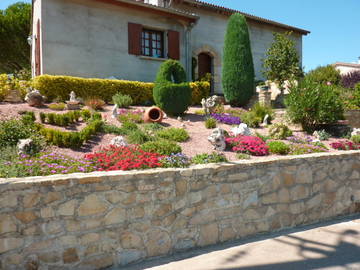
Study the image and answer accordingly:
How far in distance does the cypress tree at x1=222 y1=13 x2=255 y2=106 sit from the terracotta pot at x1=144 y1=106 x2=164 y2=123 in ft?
18.3

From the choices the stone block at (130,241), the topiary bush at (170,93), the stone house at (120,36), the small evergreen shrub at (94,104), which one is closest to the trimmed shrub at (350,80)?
the stone house at (120,36)

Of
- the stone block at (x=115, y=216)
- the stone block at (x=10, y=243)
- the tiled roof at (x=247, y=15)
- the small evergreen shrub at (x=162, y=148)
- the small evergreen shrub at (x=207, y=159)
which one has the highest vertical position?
the tiled roof at (x=247, y=15)

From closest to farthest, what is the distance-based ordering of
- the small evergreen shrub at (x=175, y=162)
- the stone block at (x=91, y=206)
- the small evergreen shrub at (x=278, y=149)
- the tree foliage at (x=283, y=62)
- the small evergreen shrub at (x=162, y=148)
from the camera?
the stone block at (x=91, y=206) < the small evergreen shrub at (x=175, y=162) < the small evergreen shrub at (x=162, y=148) < the small evergreen shrub at (x=278, y=149) < the tree foliage at (x=283, y=62)

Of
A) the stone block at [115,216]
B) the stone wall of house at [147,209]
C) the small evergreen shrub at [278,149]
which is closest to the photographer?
the stone wall of house at [147,209]

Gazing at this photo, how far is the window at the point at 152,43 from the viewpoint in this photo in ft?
43.5

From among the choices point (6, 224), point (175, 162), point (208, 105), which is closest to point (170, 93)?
point (208, 105)

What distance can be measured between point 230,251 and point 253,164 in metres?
1.32

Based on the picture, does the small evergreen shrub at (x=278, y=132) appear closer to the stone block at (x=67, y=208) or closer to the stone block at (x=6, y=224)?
the stone block at (x=67, y=208)

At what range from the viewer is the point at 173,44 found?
13.5 meters

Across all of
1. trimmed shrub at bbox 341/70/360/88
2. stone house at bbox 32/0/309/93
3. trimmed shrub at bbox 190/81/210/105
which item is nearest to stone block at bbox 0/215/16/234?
stone house at bbox 32/0/309/93

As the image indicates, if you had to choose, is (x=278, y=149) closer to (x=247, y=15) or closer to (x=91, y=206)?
(x=91, y=206)

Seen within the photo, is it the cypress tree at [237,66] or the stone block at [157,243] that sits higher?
the cypress tree at [237,66]

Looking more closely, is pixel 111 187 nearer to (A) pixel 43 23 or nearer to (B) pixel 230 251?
(B) pixel 230 251

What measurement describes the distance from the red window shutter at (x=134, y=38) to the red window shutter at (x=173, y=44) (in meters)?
1.52
